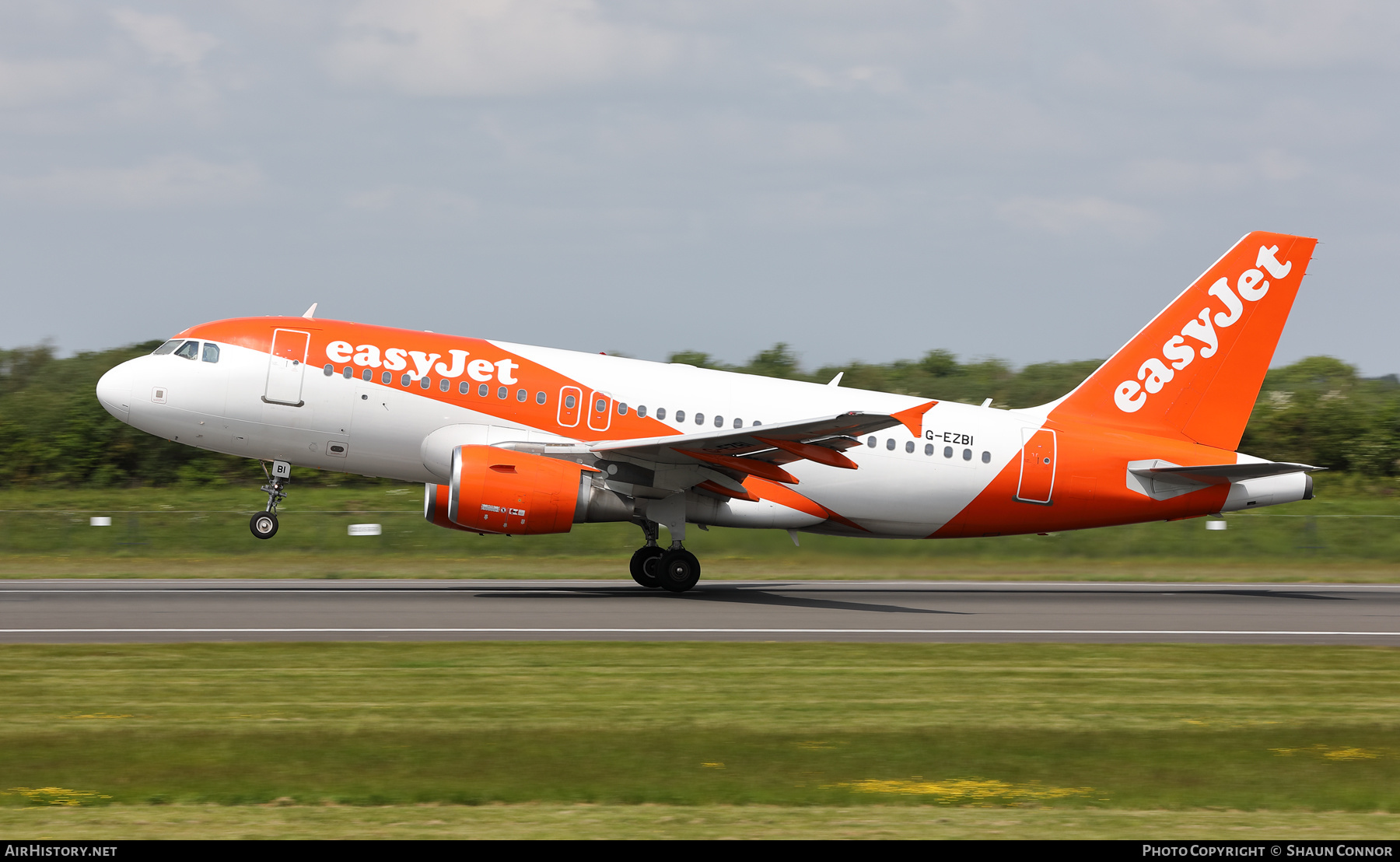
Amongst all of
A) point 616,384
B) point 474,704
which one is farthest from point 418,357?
point 474,704

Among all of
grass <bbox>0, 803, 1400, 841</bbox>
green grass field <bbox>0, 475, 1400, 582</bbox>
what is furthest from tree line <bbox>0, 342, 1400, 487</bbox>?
grass <bbox>0, 803, 1400, 841</bbox>

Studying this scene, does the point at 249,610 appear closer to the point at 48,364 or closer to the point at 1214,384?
the point at 1214,384

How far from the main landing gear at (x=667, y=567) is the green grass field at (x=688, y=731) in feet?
23.4

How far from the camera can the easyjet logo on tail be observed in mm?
26047

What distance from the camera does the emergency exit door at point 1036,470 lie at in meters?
24.9

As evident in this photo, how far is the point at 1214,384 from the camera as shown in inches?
1028

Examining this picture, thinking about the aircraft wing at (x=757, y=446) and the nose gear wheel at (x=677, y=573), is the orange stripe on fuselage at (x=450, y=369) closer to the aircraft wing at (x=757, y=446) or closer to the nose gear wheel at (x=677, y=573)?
the aircraft wing at (x=757, y=446)

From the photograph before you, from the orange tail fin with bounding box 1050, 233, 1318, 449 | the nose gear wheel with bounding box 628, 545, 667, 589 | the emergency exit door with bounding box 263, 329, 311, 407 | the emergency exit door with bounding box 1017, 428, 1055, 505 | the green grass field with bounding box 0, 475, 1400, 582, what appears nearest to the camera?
the emergency exit door with bounding box 263, 329, 311, 407

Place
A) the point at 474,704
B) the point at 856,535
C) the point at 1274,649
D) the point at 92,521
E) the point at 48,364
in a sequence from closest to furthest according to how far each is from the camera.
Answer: the point at 474,704 → the point at 1274,649 → the point at 856,535 → the point at 92,521 → the point at 48,364

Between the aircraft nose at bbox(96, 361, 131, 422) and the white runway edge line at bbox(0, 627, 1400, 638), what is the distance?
7.03 m

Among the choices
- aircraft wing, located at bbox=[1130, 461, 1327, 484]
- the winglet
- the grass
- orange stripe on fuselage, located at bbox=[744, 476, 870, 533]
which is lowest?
the grass

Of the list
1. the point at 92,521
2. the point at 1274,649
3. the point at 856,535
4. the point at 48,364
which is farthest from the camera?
the point at 48,364

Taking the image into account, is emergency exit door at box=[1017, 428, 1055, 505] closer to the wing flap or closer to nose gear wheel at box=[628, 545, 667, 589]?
the wing flap

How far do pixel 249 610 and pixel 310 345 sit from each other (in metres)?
5.21
